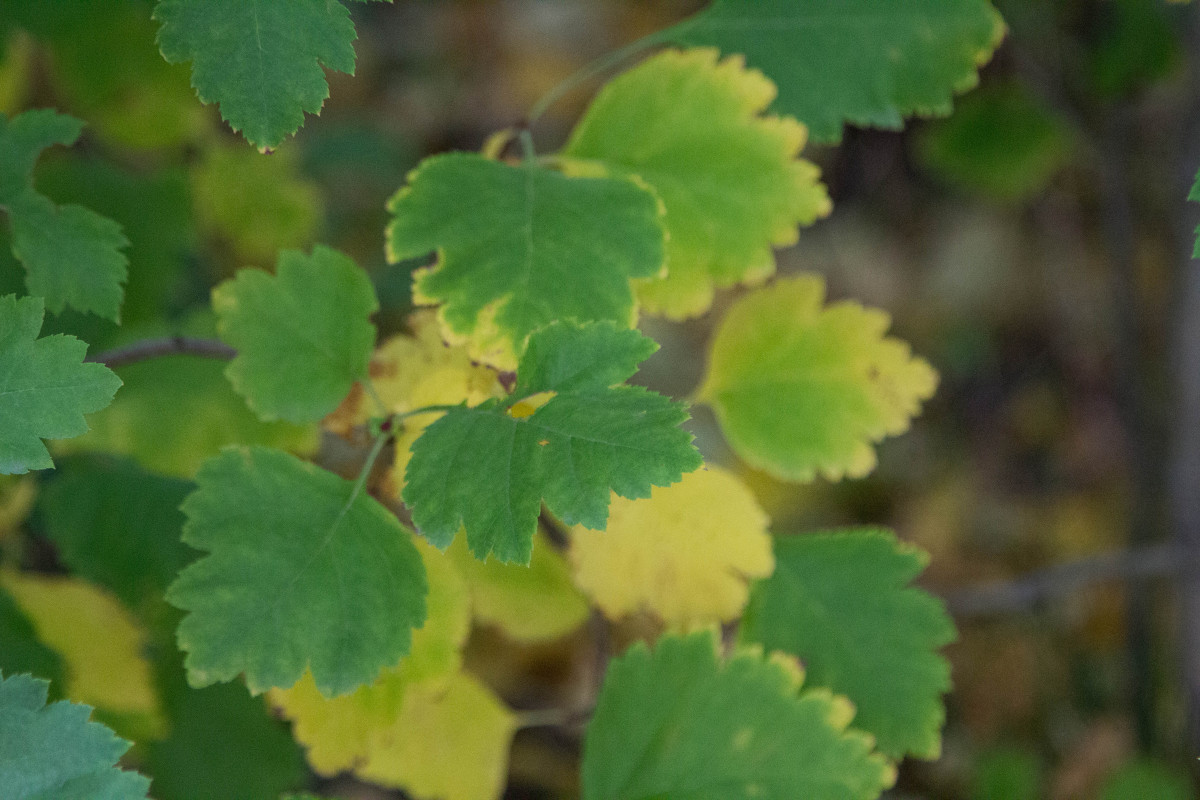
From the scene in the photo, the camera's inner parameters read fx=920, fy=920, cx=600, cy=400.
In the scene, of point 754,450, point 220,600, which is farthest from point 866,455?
point 220,600

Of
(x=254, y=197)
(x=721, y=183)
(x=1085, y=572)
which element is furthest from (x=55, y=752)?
(x=1085, y=572)

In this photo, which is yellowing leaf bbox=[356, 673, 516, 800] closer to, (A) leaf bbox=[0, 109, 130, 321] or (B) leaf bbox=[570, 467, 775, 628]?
(B) leaf bbox=[570, 467, 775, 628]

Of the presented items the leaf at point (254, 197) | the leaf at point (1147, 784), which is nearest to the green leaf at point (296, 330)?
the leaf at point (254, 197)

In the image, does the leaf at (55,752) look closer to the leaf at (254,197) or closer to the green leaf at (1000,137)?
the leaf at (254,197)

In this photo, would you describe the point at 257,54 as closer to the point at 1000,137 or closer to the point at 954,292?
the point at 1000,137

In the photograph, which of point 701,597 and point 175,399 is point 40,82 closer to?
point 175,399
